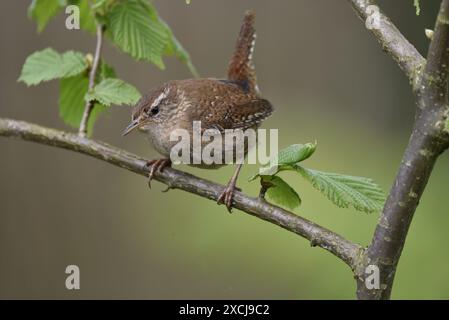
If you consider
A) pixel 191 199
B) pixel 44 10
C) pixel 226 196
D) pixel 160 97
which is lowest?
pixel 226 196

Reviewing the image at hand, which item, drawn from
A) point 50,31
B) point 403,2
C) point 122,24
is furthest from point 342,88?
point 122,24

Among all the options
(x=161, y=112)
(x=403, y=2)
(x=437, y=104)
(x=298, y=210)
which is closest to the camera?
(x=437, y=104)

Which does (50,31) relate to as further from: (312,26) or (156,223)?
(312,26)

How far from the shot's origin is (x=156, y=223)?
5.66m

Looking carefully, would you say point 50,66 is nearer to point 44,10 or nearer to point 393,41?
point 44,10

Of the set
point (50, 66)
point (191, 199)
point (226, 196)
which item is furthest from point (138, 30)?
point (191, 199)

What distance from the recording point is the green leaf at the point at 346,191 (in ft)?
4.99

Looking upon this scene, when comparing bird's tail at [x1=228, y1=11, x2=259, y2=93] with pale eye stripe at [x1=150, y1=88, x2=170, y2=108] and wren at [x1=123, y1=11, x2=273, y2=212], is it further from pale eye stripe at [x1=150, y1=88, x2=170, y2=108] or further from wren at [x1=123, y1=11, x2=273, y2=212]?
pale eye stripe at [x1=150, y1=88, x2=170, y2=108]

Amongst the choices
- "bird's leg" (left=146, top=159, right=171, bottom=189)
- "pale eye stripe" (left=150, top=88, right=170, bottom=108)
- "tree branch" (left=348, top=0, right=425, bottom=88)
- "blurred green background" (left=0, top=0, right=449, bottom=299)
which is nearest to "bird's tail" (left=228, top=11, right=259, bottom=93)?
"pale eye stripe" (left=150, top=88, right=170, bottom=108)

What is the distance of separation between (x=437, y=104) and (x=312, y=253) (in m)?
3.78

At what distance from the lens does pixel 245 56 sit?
296cm

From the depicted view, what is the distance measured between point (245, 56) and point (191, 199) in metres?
2.70

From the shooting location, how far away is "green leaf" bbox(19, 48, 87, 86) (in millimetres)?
2088

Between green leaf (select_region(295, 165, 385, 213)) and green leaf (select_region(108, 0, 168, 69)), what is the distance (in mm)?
759
